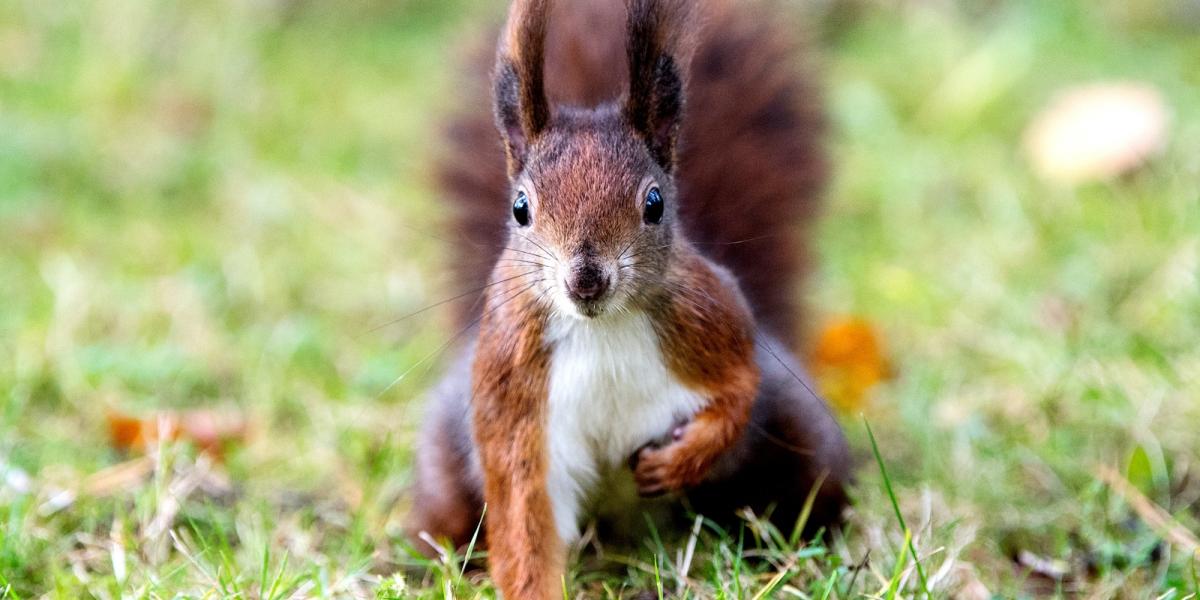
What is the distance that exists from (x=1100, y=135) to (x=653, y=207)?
244cm

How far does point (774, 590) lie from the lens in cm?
191

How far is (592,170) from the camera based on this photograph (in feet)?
5.87

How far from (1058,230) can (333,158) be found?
92.3 inches

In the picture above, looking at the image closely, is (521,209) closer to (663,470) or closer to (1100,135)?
(663,470)

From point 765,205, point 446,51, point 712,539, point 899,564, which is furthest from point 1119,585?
point 446,51

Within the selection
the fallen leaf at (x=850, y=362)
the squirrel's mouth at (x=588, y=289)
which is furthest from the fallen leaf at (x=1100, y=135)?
the squirrel's mouth at (x=588, y=289)

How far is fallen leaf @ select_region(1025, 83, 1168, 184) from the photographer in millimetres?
3770

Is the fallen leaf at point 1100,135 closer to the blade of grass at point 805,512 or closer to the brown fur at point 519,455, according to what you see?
the blade of grass at point 805,512

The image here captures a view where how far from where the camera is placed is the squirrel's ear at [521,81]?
5.95 ft

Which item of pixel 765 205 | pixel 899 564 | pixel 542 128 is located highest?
pixel 542 128

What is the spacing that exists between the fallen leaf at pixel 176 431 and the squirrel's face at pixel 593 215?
3.67 ft

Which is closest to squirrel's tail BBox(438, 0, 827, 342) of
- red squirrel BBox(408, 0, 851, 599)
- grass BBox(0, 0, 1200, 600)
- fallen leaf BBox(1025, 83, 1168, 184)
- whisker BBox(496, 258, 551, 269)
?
grass BBox(0, 0, 1200, 600)

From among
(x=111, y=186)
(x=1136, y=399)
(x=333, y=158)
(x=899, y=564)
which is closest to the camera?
(x=899, y=564)

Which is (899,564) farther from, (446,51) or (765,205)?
(446,51)
